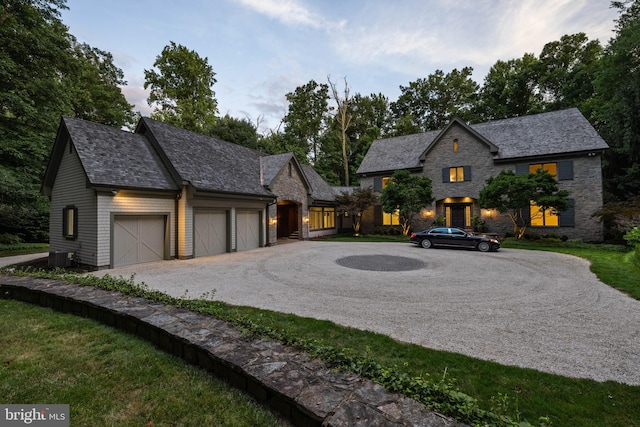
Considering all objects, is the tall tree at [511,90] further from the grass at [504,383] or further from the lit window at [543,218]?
the grass at [504,383]

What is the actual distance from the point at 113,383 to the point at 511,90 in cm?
4090

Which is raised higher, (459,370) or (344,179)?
(344,179)

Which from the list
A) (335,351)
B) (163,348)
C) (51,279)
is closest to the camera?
(335,351)

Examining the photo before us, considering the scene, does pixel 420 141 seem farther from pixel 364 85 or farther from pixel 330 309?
pixel 330 309

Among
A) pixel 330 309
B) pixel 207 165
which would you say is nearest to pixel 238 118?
pixel 207 165

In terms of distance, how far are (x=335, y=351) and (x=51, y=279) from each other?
7503mm

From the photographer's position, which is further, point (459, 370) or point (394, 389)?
point (459, 370)

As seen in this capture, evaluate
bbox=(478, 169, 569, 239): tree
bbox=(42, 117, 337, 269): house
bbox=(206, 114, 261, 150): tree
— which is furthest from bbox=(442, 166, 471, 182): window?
bbox=(206, 114, 261, 150): tree

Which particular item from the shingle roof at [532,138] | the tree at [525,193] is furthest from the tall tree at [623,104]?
the tree at [525,193]

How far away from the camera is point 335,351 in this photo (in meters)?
3.07

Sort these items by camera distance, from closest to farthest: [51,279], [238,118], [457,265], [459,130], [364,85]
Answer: [51,279], [457,265], [459,130], [238,118], [364,85]

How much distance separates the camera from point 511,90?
30.6m

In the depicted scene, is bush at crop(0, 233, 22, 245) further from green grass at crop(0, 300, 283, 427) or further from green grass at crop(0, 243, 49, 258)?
green grass at crop(0, 300, 283, 427)

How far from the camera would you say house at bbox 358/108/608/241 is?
697 inches
